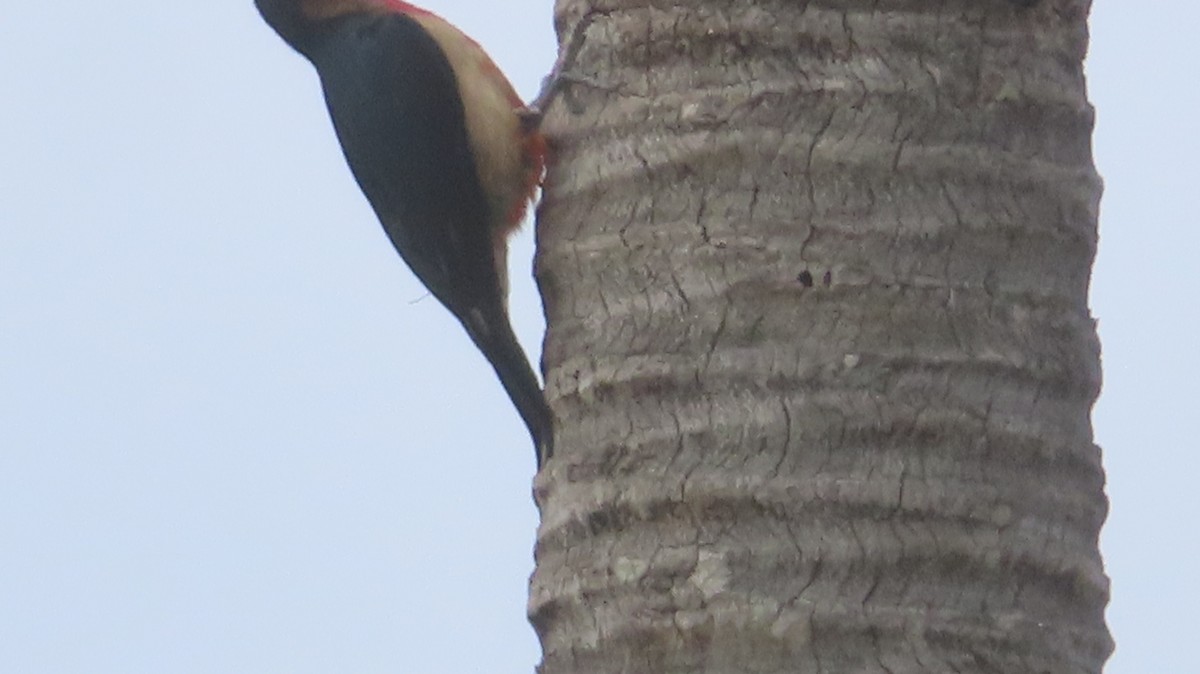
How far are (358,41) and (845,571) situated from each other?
220cm

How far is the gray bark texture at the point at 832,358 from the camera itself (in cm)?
247

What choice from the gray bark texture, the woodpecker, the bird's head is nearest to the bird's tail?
Answer: the woodpecker

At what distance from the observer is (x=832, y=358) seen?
2586 millimetres

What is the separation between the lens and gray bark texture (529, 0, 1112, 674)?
8.10 ft

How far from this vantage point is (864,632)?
2402 mm

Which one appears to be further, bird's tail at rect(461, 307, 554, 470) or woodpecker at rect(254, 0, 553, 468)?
woodpecker at rect(254, 0, 553, 468)

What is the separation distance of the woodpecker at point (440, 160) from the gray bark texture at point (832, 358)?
99 centimetres

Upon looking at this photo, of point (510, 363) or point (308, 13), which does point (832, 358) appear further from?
point (308, 13)

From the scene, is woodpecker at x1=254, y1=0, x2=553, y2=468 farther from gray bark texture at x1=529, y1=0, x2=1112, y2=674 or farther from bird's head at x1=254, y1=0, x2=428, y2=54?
gray bark texture at x1=529, y1=0, x2=1112, y2=674

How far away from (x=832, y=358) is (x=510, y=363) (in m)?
1.33

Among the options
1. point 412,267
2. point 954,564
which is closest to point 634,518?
point 954,564

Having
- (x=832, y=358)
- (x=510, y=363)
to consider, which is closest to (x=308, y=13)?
(x=510, y=363)

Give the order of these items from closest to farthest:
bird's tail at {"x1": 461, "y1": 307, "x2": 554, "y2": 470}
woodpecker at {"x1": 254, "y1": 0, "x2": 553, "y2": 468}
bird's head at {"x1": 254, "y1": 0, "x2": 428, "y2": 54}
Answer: bird's tail at {"x1": 461, "y1": 307, "x2": 554, "y2": 470}
woodpecker at {"x1": 254, "y1": 0, "x2": 553, "y2": 468}
bird's head at {"x1": 254, "y1": 0, "x2": 428, "y2": 54}

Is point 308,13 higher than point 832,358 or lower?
higher
